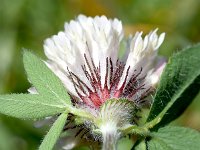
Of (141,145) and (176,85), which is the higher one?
(176,85)

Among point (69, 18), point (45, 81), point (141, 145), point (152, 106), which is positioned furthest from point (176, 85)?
point (69, 18)

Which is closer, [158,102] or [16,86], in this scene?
[158,102]

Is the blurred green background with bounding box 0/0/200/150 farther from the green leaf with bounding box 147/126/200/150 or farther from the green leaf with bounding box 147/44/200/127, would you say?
the green leaf with bounding box 147/126/200/150

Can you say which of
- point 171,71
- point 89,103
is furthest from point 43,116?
point 171,71

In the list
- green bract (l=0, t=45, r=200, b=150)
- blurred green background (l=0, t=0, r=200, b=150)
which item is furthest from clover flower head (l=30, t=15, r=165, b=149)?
blurred green background (l=0, t=0, r=200, b=150)

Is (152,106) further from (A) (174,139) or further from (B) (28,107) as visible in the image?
(B) (28,107)

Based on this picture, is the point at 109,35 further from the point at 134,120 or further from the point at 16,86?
the point at 16,86
